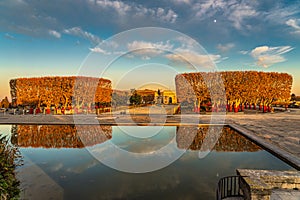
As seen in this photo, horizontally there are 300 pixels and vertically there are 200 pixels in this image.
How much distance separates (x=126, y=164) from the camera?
7.01 metres

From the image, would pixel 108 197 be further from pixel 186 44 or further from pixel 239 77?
pixel 239 77

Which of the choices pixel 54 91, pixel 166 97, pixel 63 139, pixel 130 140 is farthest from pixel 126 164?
pixel 166 97

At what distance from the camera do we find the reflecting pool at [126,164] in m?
4.87

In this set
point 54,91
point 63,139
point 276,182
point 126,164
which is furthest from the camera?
point 54,91

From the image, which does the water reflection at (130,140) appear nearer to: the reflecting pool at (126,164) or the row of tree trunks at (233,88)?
the reflecting pool at (126,164)

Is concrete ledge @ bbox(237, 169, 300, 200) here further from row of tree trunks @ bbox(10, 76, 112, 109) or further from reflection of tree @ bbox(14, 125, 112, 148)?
row of tree trunks @ bbox(10, 76, 112, 109)

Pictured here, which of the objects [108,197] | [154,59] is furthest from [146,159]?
[154,59]

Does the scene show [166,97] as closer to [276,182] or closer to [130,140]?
[130,140]

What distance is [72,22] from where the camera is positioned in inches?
794

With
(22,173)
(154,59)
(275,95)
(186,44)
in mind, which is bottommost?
(22,173)

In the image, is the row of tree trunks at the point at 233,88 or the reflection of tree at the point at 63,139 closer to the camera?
the reflection of tree at the point at 63,139

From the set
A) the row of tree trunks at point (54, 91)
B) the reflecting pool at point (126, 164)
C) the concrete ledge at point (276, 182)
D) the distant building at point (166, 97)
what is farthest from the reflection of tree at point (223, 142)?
the distant building at point (166, 97)

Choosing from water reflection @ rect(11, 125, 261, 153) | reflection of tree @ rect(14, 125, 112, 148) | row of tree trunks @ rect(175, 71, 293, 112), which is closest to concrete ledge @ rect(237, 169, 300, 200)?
water reflection @ rect(11, 125, 261, 153)

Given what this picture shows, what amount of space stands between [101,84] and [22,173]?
27.1 m
